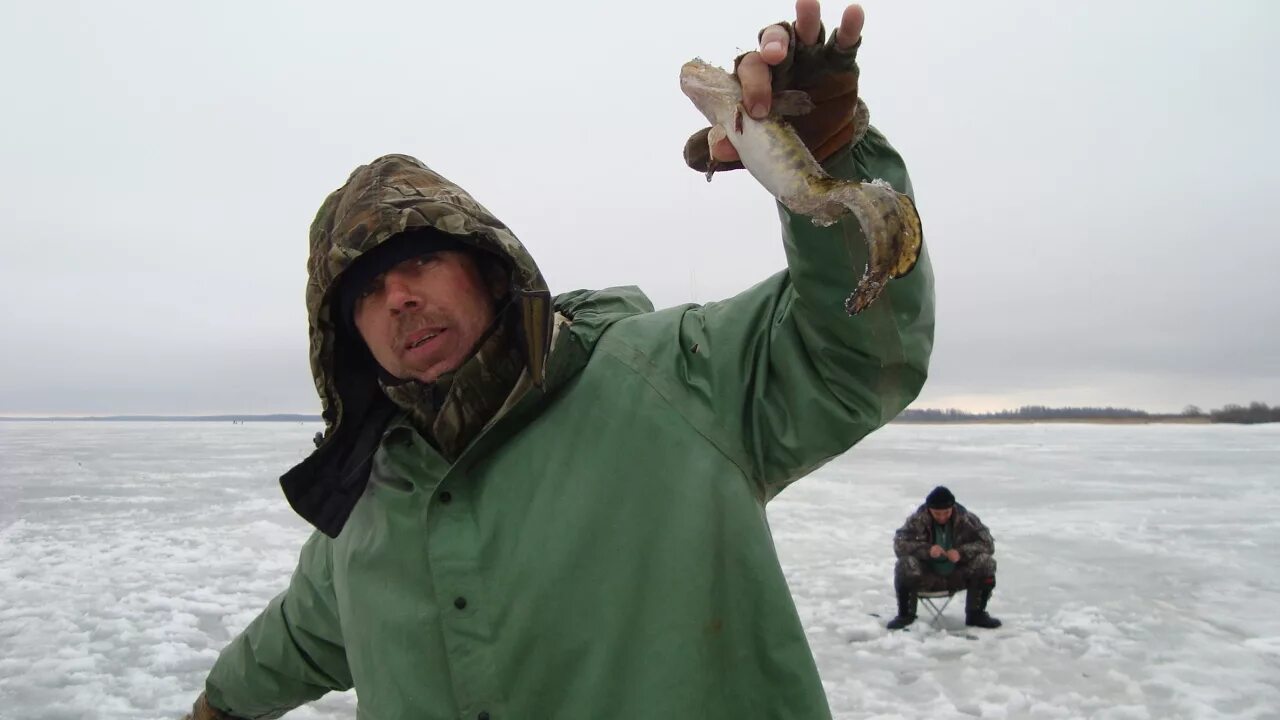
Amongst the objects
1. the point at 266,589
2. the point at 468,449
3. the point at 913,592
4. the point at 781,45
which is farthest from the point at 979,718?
the point at 266,589

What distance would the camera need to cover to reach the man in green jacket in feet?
5.20

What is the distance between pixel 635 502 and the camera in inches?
67.0

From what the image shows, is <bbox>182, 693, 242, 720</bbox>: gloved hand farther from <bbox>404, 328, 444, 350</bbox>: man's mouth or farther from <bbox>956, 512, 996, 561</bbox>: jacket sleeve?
<bbox>956, 512, 996, 561</bbox>: jacket sleeve

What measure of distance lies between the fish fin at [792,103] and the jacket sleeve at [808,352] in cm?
12

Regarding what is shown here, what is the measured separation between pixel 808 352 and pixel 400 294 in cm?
93

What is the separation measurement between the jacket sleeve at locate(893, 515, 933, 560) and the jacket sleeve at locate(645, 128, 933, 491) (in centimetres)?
647

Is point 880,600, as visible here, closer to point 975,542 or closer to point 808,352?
point 975,542

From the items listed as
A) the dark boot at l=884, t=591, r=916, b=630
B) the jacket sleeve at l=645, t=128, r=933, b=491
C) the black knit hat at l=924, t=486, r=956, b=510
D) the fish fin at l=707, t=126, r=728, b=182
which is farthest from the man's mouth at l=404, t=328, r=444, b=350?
the black knit hat at l=924, t=486, r=956, b=510

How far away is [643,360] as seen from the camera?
1800 mm

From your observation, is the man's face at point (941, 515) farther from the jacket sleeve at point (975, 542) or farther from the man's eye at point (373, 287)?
the man's eye at point (373, 287)

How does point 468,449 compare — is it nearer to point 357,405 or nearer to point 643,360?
point 643,360

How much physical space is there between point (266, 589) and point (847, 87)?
8024 millimetres

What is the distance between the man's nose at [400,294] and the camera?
76.6 inches

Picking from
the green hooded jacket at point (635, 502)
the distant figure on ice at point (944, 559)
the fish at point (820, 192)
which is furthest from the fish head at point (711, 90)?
the distant figure on ice at point (944, 559)
